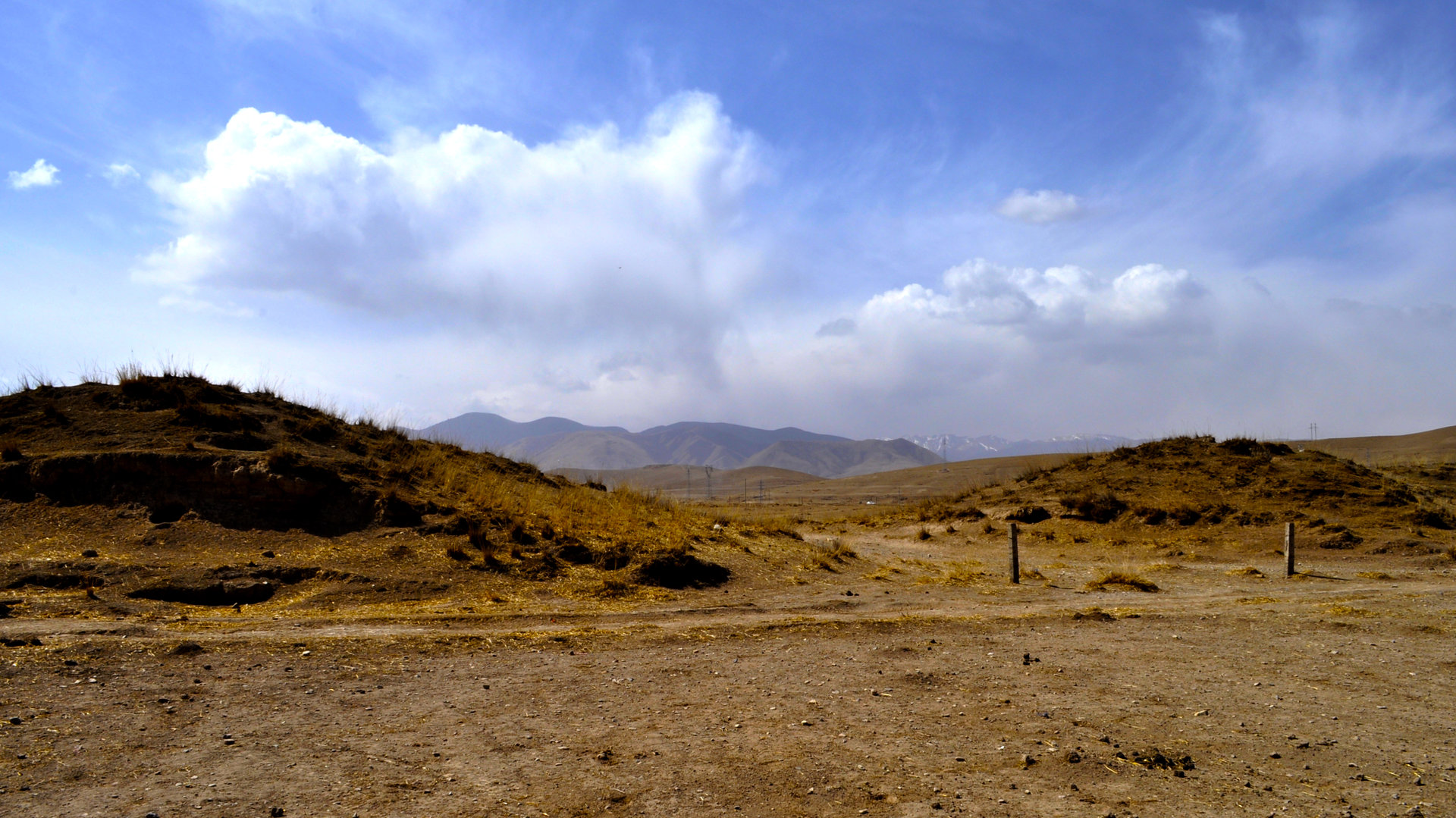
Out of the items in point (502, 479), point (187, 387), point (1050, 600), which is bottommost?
point (1050, 600)

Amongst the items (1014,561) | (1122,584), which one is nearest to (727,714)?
(1014,561)

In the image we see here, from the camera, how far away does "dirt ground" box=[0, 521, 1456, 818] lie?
5.13m

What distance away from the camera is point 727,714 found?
6.92 meters

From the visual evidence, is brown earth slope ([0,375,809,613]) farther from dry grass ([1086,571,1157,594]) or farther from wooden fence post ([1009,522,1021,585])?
dry grass ([1086,571,1157,594])

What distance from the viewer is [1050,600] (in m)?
13.5

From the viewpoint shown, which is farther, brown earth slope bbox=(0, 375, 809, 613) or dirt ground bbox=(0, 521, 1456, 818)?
brown earth slope bbox=(0, 375, 809, 613)

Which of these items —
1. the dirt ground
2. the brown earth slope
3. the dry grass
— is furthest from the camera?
the dry grass

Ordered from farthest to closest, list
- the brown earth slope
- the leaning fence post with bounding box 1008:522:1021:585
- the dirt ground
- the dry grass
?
1. the leaning fence post with bounding box 1008:522:1021:585
2. the dry grass
3. the brown earth slope
4. the dirt ground

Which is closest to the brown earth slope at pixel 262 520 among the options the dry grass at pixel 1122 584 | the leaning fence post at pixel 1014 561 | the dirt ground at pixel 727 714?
the dirt ground at pixel 727 714

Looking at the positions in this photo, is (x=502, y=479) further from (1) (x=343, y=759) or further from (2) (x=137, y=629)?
(1) (x=343, y=759)

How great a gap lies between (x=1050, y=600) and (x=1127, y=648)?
3.92 meters

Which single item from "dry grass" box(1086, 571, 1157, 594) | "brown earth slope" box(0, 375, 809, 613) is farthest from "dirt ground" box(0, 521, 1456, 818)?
"dry grass" box(1086, 571, 1157, 594)

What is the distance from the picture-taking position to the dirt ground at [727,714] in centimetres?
513

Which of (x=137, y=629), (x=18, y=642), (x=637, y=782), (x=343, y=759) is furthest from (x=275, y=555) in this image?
(x=637, y=782)
